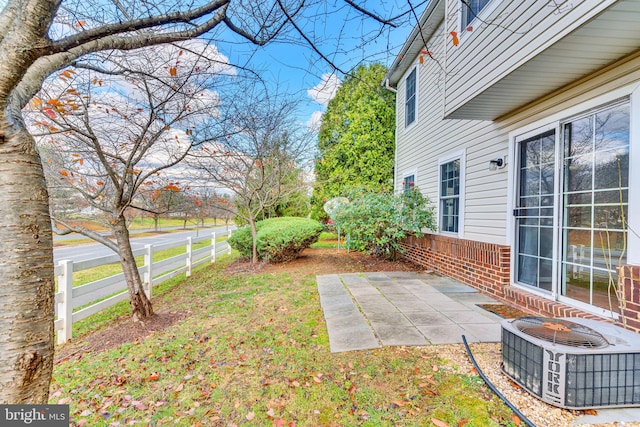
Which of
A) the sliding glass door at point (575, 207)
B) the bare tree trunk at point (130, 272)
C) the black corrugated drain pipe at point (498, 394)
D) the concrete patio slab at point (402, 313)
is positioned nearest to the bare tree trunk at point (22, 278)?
the concrete patio slab at point (402, 313)

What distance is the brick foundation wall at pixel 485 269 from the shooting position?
3234 millimetres

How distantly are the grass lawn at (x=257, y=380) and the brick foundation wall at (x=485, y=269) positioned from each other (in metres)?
1.70

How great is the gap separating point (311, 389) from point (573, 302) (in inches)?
121

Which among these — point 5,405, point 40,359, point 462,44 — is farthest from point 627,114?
point 5,405

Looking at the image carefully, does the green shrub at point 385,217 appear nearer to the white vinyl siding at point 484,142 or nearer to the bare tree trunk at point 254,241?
the white vinyl siding at point 484,142

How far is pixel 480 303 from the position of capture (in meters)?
4.06

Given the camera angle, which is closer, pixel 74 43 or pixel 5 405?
pixel 5 405

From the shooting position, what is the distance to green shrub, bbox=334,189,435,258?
6.46m

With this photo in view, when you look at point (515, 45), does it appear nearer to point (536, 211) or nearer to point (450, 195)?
point (536, 211)

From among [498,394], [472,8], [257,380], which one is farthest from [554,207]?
[257,380]

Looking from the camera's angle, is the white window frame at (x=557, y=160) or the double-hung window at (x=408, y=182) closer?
the white window frame at (x=557, y=160)

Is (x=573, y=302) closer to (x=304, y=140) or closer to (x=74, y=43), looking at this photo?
(x=74, y=43)

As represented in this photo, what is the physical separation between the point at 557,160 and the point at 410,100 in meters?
5.49

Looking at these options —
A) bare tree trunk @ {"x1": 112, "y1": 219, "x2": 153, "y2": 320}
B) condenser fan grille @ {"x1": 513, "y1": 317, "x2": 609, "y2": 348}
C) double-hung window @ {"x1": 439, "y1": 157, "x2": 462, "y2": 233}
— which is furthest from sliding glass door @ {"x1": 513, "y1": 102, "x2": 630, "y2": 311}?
bare tree trunk @ {"x1": 112, "y1": 219, "x2": 153, "y2": 320}
